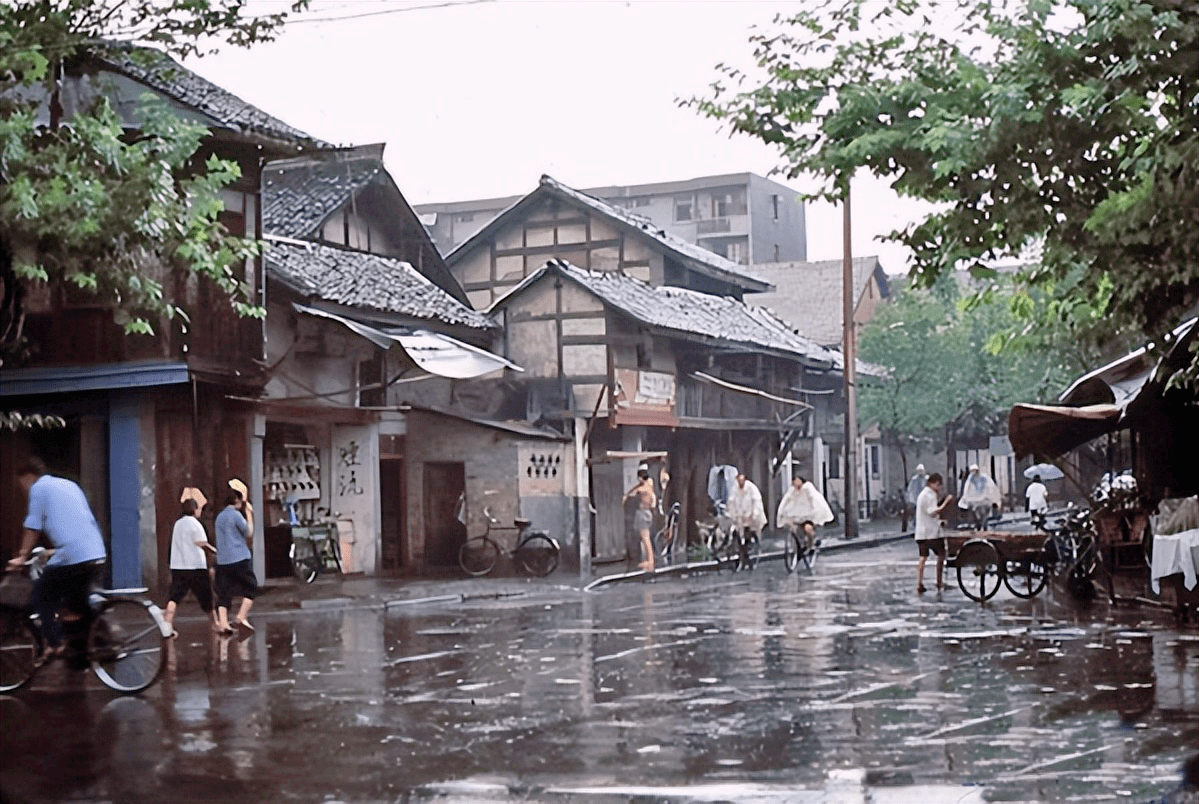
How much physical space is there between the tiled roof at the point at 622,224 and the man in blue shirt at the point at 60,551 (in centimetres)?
1705

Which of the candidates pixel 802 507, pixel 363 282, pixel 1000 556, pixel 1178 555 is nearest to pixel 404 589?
pixel 363 282

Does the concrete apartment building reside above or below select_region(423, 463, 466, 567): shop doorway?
above

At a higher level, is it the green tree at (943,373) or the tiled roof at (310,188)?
the tiled roof at (310,188)

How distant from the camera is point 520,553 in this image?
26.4 m

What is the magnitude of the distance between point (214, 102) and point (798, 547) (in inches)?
480

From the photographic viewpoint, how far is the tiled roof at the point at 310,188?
26703 millimetres

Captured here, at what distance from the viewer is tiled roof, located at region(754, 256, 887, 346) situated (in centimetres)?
4447

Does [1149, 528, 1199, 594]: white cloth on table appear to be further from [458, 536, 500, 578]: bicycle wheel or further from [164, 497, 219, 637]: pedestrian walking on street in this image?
[458, 536, 500, 578]: bicycle wheel

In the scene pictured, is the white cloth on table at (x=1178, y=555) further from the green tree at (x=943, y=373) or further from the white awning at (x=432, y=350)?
the green tree at (x=943, y=373)

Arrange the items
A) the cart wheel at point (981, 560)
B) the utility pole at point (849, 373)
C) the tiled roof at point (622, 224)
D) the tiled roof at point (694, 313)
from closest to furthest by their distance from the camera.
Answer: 1. the cart wheel at point (981, 560)
2. the tiled roof at point (694, 313)
3. the tiled roof at point (622, 224)
4. the utility pole at point (849, 373)

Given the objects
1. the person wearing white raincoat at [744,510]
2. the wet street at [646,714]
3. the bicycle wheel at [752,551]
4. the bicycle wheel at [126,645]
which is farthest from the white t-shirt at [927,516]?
the bicycle wheel at [126,645]

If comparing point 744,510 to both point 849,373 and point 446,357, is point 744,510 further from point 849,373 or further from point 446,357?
point 849,373

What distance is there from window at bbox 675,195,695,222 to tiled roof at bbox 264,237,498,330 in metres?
17.1

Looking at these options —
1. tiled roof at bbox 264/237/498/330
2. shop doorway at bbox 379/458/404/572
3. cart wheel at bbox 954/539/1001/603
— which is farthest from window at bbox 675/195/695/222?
cart wheel at bbox 954/539/1001/603
